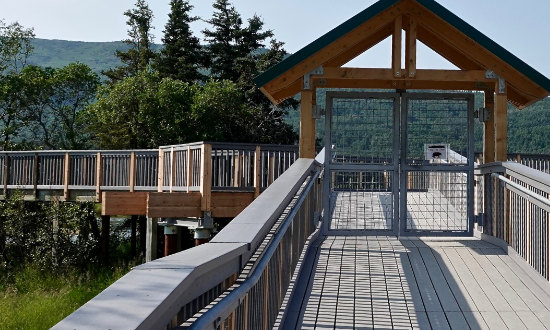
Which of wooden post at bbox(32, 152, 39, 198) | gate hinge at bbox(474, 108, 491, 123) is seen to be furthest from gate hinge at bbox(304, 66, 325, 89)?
wooden post at bbox(32, 152, 39, 198)

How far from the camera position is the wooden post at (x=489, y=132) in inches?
388

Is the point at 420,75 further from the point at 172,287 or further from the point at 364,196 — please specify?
the point at 172,287

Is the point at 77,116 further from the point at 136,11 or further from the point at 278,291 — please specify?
the point at 278,291

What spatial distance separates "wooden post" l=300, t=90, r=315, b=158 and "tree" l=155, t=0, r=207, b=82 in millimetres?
36548

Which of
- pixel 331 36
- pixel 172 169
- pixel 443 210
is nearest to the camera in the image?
pixel 331 36

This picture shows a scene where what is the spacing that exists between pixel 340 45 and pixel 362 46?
3.57 ft

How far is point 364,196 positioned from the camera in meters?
10.0

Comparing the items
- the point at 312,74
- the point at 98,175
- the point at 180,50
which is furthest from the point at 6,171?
the point at 180,50

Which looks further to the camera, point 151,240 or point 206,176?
point 151,240

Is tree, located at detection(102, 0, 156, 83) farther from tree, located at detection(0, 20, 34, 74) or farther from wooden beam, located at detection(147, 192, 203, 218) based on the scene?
wooden beam, located at detection(147, 192, 203, 218)

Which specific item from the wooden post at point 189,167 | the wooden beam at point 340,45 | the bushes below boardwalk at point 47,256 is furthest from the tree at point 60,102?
the wooden beam at point 340,45

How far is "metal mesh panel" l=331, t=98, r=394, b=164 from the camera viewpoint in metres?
9.81

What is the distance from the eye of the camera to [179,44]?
4603 cm

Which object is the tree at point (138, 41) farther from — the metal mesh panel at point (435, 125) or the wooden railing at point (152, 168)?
the metal mesh panel at point (435, 125)
